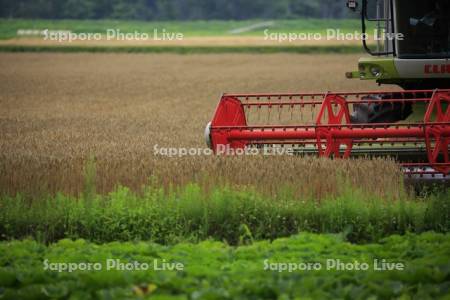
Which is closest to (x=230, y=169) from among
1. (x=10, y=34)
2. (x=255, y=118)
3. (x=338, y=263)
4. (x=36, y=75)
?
(x=338, y=263)

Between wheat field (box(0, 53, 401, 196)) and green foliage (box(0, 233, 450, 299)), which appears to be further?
wheat field (box(0, 53, 401, 196))

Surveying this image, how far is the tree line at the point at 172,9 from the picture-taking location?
7144 centimetres

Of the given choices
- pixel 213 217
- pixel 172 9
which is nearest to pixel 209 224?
pixel 213 217

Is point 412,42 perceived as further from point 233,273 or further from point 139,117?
point 139,117

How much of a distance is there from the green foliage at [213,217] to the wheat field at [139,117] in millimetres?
555

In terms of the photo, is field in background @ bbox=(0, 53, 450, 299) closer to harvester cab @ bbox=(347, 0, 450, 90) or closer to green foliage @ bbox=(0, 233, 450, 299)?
green foliage @ bbox=(0, 233, 450, 299)

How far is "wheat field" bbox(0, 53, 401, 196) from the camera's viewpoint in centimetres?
912

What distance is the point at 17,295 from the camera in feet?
19.5

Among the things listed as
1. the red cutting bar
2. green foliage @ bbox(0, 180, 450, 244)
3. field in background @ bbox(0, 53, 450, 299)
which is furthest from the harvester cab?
green foliage @ bbox(0, 180, 450, 244)

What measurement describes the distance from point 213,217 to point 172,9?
235 feet

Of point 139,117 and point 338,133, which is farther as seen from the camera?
point 139,117

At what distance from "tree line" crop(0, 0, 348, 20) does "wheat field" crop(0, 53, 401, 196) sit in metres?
32.5

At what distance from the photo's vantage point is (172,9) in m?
78.8

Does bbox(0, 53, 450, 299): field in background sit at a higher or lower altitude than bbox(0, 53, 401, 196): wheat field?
lower
